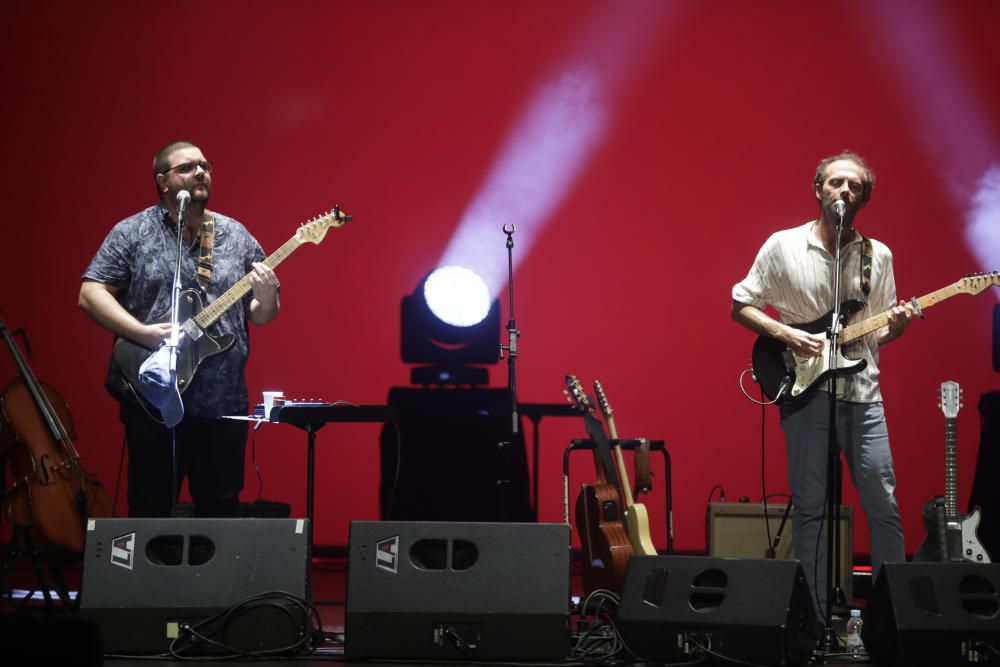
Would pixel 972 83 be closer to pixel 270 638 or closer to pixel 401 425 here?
pixel 401 425

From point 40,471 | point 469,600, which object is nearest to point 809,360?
point 469,600

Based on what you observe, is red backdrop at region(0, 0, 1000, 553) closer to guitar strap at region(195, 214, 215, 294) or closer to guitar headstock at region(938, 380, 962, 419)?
guitar headstock at region(938, 380, 962, 419)

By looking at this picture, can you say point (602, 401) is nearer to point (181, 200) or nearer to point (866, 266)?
point (866, 266)

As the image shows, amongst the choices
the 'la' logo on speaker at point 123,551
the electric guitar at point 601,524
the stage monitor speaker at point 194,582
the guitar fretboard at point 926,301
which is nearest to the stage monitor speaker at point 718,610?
the stage monitor speaker at point 194,582

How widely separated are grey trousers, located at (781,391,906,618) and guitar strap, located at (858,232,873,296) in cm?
40

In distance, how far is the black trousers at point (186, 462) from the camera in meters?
3.60

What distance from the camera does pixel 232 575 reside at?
3.11m

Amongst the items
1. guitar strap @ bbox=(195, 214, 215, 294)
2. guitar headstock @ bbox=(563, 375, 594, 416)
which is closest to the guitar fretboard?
guitar headstock @ bbox=(563, 375, 594, 416)

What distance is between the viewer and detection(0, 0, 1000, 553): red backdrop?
228 inches

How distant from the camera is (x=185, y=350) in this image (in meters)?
3.70

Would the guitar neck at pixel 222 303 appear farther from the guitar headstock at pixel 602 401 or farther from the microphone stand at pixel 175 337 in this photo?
the guitar headstock at pixel 602 401

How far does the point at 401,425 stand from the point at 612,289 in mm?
1330

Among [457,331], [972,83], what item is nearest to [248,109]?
[457,331]

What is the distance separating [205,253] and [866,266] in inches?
91.2
